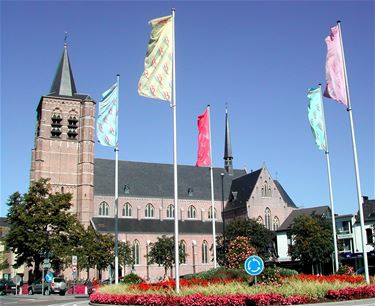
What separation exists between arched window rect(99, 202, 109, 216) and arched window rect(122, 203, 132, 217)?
10.00ft

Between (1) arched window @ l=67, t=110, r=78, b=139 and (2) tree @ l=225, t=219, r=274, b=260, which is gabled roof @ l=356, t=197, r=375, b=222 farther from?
(1) arched window @ l=67, t=110, r=78, b=139

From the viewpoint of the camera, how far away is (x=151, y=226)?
75.3m

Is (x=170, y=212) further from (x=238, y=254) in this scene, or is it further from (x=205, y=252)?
(x=238, y=254)

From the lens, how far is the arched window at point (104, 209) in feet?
241

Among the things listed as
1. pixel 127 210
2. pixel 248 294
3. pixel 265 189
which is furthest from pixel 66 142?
pixel 248 294

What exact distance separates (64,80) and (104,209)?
21460 millimetres

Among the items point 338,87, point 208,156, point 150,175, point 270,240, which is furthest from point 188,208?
point 338,87

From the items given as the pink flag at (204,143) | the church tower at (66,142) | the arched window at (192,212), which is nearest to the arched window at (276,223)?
the arched window at (192,212)

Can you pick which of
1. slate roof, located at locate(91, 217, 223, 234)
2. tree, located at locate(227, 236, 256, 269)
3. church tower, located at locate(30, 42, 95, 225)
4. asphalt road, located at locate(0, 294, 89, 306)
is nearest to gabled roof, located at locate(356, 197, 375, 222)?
slate roof, located at locate(91, 217, 223, 234)

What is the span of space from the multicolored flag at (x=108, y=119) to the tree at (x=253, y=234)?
1488 inches

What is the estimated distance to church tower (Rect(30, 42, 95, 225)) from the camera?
70250 mm

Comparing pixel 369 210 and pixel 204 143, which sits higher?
pixel 204 143

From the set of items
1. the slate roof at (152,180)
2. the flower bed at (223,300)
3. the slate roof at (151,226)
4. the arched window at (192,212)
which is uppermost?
the slate roof at (152,180)

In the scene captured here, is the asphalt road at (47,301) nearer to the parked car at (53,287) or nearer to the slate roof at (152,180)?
the parked car at (53,287)
